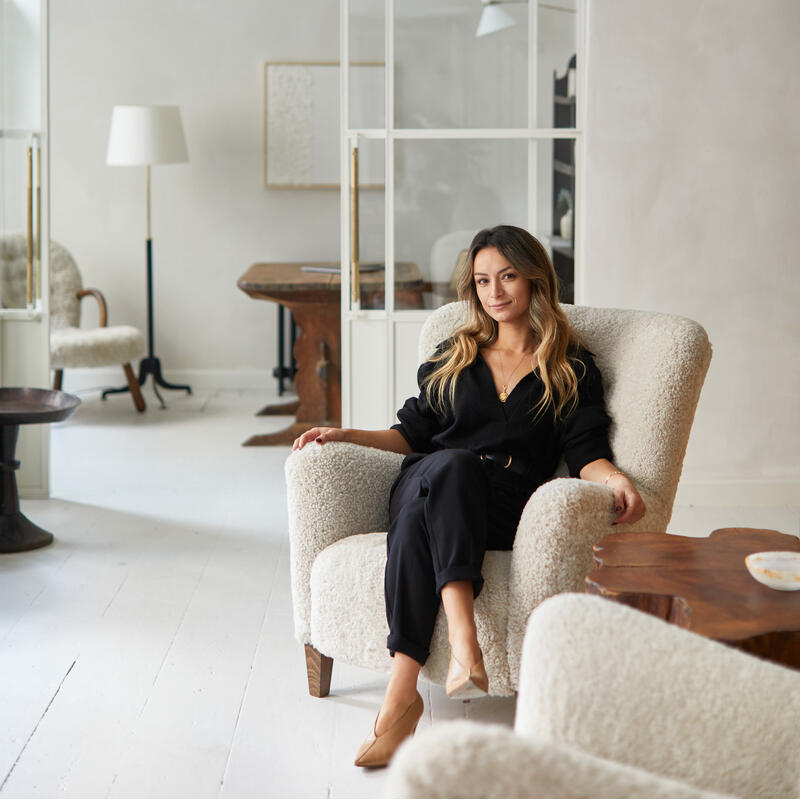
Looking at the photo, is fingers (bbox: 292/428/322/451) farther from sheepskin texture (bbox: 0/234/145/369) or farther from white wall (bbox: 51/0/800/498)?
sheepskin texture (bbox: 0/234/145/369)

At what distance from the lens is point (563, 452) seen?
254cm

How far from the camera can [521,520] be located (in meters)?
2.20

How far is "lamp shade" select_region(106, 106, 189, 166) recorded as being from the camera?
6043 mm

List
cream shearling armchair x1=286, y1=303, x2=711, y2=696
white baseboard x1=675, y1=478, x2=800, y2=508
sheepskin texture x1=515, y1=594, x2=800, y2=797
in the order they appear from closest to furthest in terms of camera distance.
Result: sheepskin texture x1=515, y1=594, x2=800, y2=797, cream shearling armchair x1=286, y1=303, x2=711, y2=696, white baseboard x1=675, y1=478, x2=800, y2=508

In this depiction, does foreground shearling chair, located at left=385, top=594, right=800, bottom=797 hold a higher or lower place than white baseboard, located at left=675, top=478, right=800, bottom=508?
higher

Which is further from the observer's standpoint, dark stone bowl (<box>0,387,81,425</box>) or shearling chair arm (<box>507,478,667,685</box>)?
dark stone bowl (<box>0,387,81,425</box>)

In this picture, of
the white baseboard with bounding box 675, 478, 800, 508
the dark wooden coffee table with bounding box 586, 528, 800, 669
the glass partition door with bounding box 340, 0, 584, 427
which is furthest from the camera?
the white baseboard with bounding box 675, 478, 800, 508

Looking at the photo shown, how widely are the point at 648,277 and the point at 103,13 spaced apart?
3.96m

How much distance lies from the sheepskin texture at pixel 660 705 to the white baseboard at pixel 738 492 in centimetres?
306

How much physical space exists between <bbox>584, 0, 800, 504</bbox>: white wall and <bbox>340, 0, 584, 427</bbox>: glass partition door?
0.43ft

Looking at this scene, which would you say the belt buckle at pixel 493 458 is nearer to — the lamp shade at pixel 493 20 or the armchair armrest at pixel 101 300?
the lamp shade at pixel 493 20

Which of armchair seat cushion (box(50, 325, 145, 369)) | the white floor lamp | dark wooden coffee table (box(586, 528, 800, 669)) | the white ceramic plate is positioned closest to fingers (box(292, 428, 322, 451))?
dark wooden coffee table (box(586, 528, 800, 669))

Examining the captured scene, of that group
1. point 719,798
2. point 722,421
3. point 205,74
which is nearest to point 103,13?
point 205,74

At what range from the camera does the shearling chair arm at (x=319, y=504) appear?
237 centimetres
